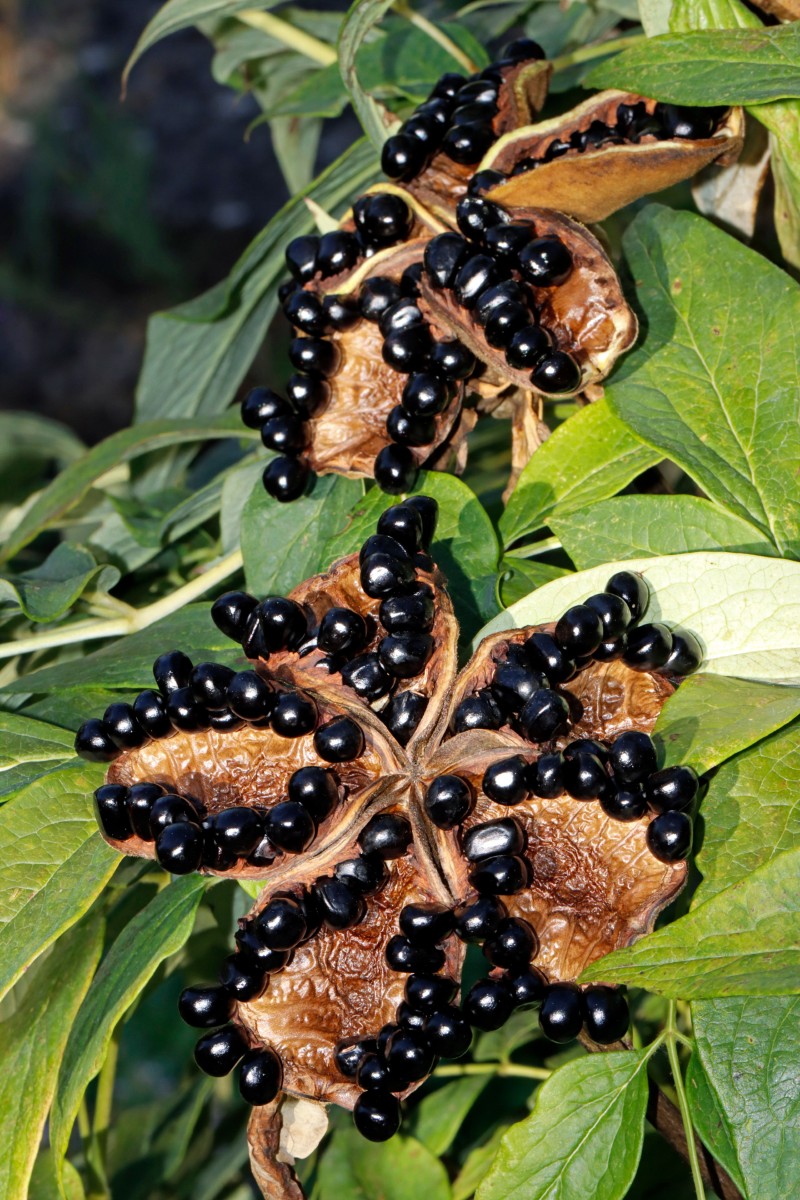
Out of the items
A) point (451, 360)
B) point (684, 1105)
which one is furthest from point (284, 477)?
point (684, 1105)

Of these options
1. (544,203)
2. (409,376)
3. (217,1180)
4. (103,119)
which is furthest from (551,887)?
(103,119)

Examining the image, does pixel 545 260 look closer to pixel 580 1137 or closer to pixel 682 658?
pixel 682 658

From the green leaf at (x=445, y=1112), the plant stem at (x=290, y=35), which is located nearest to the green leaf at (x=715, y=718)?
the green leaf at (x=445, y=1112)

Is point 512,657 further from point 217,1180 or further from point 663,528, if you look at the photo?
point 217,1180

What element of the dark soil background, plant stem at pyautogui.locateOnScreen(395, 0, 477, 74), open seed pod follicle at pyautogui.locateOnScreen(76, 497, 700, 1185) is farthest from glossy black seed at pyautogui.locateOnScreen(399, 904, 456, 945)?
the dark soil background

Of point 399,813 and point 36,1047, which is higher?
point 399,813

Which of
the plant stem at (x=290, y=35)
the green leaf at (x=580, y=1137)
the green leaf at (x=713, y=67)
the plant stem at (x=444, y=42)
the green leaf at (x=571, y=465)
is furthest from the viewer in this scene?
the plant stem at (x=290, y=35)

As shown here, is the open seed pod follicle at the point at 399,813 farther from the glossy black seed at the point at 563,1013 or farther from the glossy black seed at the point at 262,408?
the glossy black seed at the point at 262,408
